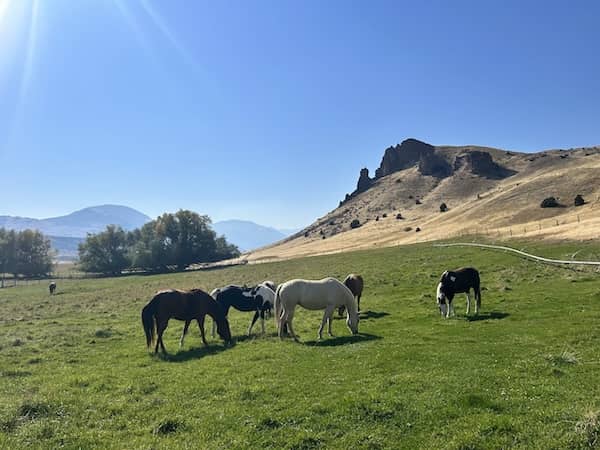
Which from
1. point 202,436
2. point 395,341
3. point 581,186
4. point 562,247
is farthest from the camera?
point 581,186

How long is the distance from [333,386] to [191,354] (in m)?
7.19

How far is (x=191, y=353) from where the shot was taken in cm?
1588

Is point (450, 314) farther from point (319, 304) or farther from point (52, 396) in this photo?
point (52, 396)

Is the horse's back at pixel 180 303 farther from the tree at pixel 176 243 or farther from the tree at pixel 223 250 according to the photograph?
the tree at pixel 223 250

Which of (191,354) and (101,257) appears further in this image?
(101,257)

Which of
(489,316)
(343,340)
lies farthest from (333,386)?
(489,316)

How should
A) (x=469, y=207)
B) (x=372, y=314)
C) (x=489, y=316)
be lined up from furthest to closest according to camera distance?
(x=469, y=207) < (x=372, y=314) < (x=489, y=316)

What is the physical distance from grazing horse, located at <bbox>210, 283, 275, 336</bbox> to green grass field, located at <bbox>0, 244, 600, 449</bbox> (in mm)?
1223

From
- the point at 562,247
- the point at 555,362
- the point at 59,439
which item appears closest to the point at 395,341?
the point at 555,362

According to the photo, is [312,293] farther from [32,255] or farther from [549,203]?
[32,255]

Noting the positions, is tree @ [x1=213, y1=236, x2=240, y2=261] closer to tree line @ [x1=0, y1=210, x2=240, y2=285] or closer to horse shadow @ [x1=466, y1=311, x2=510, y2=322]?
tree line @ [x1=0, y1=210, x2=240, y2=285]

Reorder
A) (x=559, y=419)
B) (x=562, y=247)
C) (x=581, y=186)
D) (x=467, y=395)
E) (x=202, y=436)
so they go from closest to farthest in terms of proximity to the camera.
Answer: (x=559, y=419)
(x=202, y=436)
(x=467, y=395)
(x=562, y=247)
(x=581, y=186)

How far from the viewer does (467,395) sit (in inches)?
356

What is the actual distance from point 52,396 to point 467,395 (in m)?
10.1
